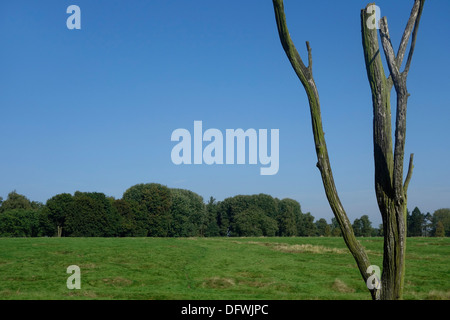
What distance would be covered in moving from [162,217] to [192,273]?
6306cm

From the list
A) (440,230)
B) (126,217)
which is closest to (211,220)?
(126,217)

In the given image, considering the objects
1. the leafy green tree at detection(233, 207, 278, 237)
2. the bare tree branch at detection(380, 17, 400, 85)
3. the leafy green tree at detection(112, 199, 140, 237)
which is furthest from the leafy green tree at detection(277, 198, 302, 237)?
the bare tree branch at detection(380, 17, 400, 85)

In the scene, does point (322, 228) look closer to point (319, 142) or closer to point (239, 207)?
point (239, 207)

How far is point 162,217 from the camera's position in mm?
90562

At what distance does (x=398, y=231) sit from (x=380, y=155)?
37.4 inches

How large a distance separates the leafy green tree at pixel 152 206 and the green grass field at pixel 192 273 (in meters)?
47.5

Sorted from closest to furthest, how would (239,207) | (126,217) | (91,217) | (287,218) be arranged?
(91,217)
(126,217)
(239,207)
(287,218)

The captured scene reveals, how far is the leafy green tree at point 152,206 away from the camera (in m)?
89.1

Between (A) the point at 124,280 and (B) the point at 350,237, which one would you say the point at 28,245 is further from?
(B) the point at 350,237

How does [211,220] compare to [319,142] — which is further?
[211,220]

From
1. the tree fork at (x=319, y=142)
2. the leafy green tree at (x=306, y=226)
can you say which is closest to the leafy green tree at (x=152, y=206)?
the leafy green tree at (x=306, y=226)

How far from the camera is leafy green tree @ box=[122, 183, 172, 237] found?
89062 mm
